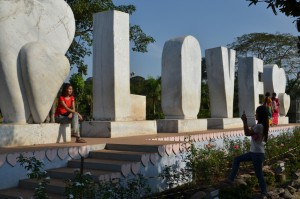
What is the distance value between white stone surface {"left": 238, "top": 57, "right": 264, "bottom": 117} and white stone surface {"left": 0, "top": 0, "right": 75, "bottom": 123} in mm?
8868

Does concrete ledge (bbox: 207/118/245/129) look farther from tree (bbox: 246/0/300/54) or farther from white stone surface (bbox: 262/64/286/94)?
tree (bbox: 246/0/300/54)

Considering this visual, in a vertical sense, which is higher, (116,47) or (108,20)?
(108,20)

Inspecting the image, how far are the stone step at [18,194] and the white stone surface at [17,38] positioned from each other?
172cm

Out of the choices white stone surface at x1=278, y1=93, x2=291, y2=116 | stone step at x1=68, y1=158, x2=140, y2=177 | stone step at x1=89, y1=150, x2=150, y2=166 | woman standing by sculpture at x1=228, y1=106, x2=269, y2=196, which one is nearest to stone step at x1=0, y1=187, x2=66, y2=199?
stone step at x1=68, y1=158, x2=140, y2=177

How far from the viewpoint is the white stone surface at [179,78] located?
10664 millimetres

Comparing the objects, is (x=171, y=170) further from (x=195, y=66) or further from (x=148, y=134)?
(x=195, y=66)

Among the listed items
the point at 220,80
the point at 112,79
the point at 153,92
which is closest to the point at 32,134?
the point at 112,79

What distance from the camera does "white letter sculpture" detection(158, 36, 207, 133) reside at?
1060 centimetres

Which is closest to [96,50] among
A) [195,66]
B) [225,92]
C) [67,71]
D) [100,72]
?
[100,72]

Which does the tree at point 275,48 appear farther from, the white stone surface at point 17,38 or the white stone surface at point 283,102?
the white stone surface at point 17,38

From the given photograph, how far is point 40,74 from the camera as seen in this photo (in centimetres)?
689

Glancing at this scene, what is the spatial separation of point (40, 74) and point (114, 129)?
7.31ft

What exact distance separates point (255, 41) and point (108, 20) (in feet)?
77.3

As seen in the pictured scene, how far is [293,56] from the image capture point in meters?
29.7
